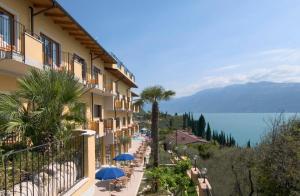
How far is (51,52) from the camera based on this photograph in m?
17.3

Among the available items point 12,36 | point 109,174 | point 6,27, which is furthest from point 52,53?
point 109,174

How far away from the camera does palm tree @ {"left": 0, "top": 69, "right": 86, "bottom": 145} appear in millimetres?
9234

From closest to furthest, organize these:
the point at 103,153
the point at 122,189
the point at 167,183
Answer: the point at 167,183 < the point at 122,189 < the point at 103,153

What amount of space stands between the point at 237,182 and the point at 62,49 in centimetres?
1381

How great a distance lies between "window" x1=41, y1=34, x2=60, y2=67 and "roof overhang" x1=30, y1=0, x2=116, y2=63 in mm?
1096

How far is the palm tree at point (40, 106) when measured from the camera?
30.3 ft

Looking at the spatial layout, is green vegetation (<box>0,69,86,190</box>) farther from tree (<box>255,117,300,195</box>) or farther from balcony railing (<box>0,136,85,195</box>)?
tree (<box>255,117,300,195</box>)

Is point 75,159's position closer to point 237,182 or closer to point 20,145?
point 20,145

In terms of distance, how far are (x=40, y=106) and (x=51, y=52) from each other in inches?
334

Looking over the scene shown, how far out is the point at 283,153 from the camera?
16766 millimetres

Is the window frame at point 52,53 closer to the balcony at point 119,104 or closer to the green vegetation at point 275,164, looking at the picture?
the green vegetation at point 275,164

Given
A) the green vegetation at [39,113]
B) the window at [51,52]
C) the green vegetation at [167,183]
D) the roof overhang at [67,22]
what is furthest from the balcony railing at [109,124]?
the green vegetation at [39,113]

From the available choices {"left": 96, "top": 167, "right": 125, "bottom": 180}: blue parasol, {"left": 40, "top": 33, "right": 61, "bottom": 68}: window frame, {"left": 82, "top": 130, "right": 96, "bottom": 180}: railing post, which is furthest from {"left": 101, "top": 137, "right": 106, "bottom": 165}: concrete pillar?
{"left": 82, "top": 130, "right": 96, "bottom": 180}: railing post

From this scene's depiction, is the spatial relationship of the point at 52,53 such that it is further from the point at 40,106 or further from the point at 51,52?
the point at 40,106
